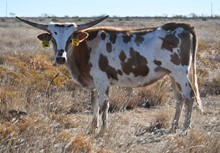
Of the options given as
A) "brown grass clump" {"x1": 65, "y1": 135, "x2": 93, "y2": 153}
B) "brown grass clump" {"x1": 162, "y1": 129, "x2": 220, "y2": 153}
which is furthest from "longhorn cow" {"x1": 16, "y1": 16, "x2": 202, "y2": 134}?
"brown grass clump" {"x1": 65, "y1": 135, "x2": 93, "y2": 153}

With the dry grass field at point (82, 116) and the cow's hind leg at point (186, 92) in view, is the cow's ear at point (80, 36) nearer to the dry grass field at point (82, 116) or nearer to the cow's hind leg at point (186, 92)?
the dry grass field at point (82, 116)

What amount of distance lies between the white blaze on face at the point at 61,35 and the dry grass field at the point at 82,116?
1.20 m

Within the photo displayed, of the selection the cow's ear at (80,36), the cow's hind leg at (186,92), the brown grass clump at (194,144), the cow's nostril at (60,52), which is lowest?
the brown grass clump at (194,144)

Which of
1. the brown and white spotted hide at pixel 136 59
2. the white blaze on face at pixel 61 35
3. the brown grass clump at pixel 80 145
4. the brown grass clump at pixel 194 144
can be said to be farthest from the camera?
the brown and white spotted hide at pixel 136 59

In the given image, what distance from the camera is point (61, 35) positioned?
8562 mm

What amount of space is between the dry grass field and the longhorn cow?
73 centimetres

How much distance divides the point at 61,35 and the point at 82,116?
7.19 feet

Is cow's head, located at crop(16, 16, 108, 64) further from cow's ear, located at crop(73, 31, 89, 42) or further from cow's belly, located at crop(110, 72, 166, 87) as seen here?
cow's belly, located at crop(110, 72, 166, 87)

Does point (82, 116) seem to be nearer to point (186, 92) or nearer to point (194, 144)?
point (186, 92)

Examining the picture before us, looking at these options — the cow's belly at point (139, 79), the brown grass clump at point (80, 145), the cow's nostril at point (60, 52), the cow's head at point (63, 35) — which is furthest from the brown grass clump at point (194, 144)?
the cow's head at point (63, 35)

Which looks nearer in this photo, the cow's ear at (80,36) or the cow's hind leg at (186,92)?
the cow's ear at (80,36)

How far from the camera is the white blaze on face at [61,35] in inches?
330

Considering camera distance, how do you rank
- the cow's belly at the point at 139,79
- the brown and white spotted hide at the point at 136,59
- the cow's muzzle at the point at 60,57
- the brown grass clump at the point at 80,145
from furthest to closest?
the cow's belly at the point at 139,79, the brown and white spotted hide at the point at 136,59, the cow's muzzle at the point at 60,57, the brown grass clump at the point at 80,145

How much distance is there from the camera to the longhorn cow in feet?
28.7
